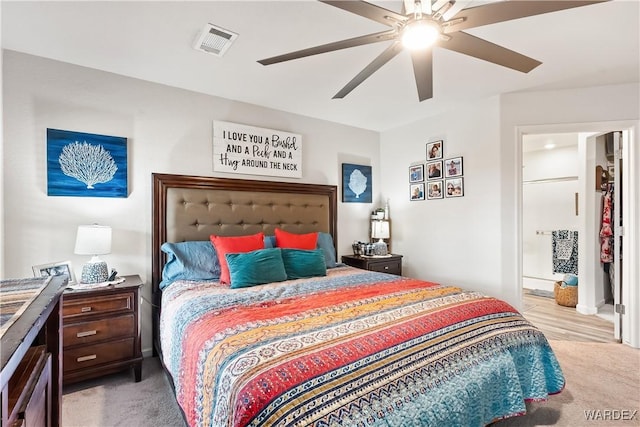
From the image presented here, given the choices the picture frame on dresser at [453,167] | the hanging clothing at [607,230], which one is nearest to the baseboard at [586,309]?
the hanging clothing at [607,230]

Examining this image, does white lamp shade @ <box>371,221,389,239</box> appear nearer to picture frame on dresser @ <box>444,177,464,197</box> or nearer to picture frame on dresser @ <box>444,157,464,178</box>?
picture frame on dresser @ <box>444,177,464,197</box>

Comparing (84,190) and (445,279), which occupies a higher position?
(84,190)

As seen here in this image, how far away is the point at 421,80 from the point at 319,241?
201 centimetres

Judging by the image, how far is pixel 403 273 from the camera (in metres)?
4.40

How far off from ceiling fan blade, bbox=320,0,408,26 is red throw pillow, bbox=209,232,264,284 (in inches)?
80.8

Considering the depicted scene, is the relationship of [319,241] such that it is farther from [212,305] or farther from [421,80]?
[421,80]

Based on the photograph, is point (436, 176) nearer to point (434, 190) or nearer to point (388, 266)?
point (434, 190)

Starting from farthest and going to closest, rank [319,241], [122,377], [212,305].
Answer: [319,241]
[122,377]
[212,305]

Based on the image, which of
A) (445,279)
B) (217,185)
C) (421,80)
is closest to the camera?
(421,80)

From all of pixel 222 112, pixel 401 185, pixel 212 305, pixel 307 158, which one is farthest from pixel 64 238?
pixel 401 185

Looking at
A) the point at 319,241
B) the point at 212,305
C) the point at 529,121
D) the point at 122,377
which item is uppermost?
the point at 529,121

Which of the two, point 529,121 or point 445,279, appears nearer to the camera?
point 529,121

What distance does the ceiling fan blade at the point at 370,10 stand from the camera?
4.48 ft

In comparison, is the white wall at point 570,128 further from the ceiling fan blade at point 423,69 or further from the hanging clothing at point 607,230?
the ceiling fan blade at point 423,69
